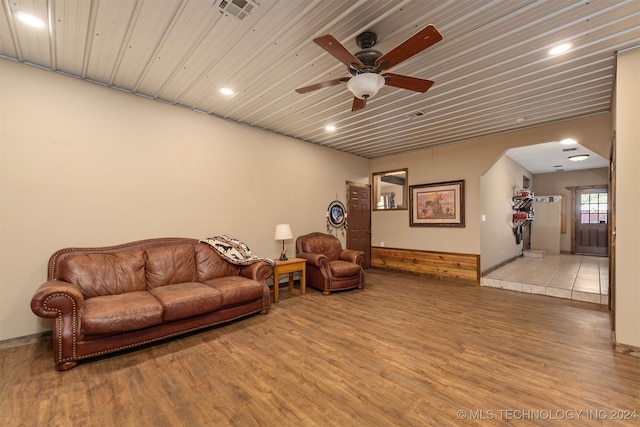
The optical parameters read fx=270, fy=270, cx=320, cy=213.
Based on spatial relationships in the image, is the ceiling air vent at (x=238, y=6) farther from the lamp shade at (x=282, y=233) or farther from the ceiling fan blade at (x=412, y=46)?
the lamp shade at (x=282, y=233)

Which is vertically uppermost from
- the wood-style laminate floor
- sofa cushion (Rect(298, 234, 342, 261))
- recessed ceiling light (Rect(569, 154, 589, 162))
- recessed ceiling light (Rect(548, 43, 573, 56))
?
recessed ceiling light (Rect(548, 43, 573, 56))

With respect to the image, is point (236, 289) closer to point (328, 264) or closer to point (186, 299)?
point (186, 299)

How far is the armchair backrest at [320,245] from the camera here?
17.0 feet

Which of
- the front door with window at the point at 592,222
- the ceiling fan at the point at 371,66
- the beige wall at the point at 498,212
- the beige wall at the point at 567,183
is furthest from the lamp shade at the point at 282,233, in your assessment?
the front door with window at the point at 592,222

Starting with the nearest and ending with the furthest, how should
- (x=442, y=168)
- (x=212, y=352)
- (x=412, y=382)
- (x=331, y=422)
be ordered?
(x=331, y=422)
(x=412, y=382)
(x=212, y=352)
(x=442, y=168)

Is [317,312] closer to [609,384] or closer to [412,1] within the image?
[609,384]

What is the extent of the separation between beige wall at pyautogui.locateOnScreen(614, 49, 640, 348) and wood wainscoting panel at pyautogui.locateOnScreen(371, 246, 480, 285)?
2681mm

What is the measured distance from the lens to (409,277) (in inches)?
233

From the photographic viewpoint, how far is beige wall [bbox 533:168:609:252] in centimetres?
826

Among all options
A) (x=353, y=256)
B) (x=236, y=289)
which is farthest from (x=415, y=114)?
(x=236, y=289)

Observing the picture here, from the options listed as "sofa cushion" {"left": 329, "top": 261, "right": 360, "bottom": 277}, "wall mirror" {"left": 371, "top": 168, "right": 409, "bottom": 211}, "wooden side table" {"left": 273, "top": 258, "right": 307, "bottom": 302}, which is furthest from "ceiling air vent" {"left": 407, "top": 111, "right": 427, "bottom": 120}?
"wooden side table" {"left": 273, "top": 258, "right": 307, "bottom": 302}

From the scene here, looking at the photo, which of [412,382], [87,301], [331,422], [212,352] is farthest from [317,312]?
[87,301]

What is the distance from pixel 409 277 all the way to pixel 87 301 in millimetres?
5386

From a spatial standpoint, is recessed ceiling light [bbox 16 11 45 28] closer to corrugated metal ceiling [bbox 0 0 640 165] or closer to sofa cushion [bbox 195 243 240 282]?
corrugated metal ceiling [bbox 0 0 640 165]
